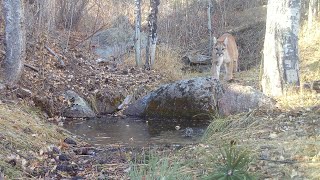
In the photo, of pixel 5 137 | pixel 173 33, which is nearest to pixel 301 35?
pixel 173 33

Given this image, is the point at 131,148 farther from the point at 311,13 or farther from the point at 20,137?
the point at 311,13

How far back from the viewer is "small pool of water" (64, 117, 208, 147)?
685 centimetres

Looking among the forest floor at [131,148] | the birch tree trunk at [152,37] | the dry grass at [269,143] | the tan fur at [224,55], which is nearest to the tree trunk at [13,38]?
the forest floor at [131,148]

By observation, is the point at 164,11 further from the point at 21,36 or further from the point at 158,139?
the point at 158,139

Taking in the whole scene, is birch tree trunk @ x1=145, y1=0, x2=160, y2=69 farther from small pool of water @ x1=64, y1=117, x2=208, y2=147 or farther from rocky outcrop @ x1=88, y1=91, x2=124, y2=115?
small pool of water @ x1=64, y1=117, x2=208, y2=147

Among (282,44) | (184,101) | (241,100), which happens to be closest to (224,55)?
(184,101)

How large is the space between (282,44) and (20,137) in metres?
4.02

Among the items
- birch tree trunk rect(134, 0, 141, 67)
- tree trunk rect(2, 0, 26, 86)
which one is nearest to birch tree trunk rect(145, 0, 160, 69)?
birch tree trunk rect(134, 0, 141, 67)

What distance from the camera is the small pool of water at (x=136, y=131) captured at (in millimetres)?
6852

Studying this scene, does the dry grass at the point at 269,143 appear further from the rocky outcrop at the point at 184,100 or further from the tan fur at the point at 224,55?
the tan fur at the point at 224,55

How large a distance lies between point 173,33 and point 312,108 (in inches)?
474

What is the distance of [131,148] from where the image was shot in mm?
6141

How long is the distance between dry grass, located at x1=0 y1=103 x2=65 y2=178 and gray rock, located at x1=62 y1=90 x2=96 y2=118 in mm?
1613

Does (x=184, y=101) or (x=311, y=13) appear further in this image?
(x=311, y=13)
